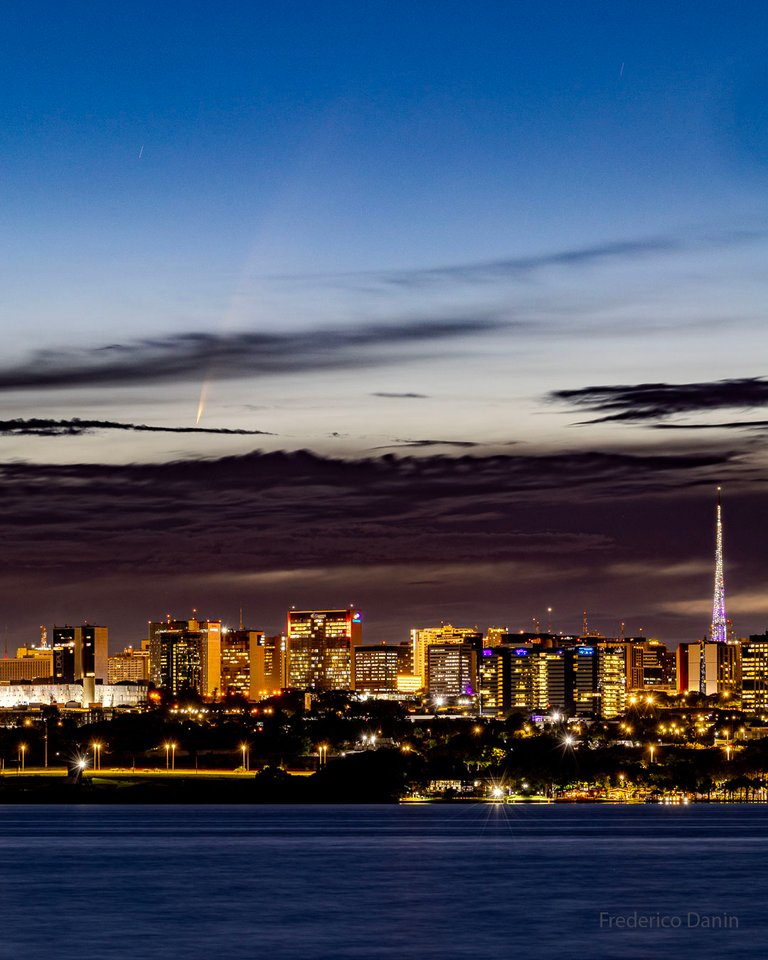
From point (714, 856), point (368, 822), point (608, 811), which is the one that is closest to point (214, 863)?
point (714, 856)

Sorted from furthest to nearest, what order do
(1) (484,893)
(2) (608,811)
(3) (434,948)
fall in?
(2) (608,811) < (1) (484,893) < (3) (434,948)

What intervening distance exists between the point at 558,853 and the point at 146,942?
50.7 metres

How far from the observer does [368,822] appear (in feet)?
522

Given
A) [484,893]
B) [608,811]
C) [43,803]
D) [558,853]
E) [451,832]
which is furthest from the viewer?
[43,803]

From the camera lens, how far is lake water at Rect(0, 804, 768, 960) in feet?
221

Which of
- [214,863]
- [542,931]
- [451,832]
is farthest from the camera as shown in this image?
[451,832]

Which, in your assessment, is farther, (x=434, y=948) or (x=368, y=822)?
(x=368, y=822)

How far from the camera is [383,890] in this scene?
3548 inches

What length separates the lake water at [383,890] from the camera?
67.4m

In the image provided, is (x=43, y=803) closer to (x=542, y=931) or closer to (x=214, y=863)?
Answer: (x=214, y=863)

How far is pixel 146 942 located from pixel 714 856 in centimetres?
5269

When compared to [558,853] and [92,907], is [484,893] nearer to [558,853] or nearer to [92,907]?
[92,907]

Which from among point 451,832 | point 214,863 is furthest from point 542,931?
point 451,832

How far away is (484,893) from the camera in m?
88.2
